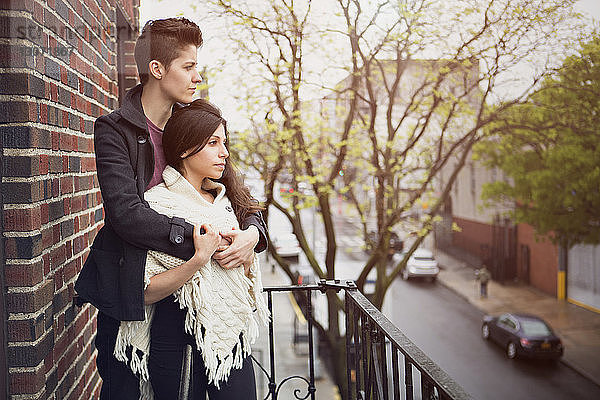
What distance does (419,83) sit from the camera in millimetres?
7637

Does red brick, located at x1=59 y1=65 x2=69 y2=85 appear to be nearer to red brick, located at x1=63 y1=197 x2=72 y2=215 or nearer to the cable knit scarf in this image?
red brick, located at x1=63 y1=197 x2=72 y2=215

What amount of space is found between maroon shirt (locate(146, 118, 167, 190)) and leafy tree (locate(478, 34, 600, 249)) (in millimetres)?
5880

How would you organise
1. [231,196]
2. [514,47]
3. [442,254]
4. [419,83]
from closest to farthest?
1. [231,196]
2. [514,47]
3. [419,83]
4. [442,254]

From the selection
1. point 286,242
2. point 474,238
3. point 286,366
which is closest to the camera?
point 286,366

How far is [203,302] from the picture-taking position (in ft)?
4.98

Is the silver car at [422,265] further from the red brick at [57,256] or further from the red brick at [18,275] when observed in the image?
the red brick at [18,275]

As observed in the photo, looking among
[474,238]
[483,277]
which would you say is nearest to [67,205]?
[474,238]

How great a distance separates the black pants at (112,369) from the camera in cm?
162

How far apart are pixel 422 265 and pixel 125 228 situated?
487 inches

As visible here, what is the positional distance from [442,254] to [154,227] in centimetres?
1133

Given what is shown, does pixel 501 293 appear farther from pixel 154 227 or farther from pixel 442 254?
pixel 154 227

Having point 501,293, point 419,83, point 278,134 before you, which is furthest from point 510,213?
point 501,293

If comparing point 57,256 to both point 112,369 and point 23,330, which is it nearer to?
point 23,330

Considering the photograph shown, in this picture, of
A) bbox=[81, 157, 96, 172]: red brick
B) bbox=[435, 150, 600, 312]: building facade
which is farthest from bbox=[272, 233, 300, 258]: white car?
bbox=[81, 157, 96, 172]: red brick
